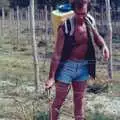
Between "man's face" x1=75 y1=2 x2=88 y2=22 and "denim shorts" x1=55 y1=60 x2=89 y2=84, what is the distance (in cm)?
45

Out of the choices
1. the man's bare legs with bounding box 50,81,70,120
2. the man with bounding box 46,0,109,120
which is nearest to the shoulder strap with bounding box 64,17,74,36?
the man with bounding box 46,0,109,120

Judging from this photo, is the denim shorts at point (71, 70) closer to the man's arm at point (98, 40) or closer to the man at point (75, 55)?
the man at point (75, 55)

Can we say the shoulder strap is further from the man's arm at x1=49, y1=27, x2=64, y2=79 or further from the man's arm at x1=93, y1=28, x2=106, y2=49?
the man's arm at x1=93, y1=28, x2=106, y2=49

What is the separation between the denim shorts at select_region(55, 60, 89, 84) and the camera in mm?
5488

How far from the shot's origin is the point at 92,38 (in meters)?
5.47

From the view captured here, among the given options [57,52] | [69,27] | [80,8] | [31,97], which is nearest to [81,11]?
[80,8]

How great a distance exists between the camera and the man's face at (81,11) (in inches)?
210

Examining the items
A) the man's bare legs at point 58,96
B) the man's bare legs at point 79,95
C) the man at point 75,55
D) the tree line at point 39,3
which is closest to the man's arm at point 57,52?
the man at point 75,55

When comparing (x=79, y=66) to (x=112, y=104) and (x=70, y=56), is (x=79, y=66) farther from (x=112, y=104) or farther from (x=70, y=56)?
(x=112, y=104)

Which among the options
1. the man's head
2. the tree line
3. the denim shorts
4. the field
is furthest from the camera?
the tree line

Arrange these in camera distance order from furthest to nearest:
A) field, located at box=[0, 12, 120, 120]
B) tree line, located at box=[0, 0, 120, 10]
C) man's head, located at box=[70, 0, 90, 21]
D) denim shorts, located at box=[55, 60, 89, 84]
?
tree line, located at box=[0, 0, 120, 10] → field, located at box=[0, 12, 120, 120] → denim shorts, located at box=[55, 60, 89, 84] → man's head, located at box=[70, 0, 90, 21]

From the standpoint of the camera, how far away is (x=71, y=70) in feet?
18.1

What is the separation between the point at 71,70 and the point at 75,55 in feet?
Result: 0.54

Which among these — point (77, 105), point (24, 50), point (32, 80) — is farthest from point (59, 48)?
point (24, 50)
